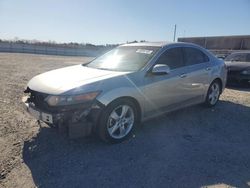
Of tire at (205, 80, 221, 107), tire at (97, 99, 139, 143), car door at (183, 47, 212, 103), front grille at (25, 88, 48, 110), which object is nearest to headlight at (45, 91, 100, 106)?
front grille at (25, 88, 48, 110)

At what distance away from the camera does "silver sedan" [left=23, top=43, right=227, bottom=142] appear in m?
3.93

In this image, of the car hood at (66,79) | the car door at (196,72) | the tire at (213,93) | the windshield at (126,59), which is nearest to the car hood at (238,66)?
the tire at (213,93)

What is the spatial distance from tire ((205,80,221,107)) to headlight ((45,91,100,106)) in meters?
3.64

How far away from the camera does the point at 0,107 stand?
6203 millimetres

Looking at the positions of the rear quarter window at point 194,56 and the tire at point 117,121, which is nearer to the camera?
the tire at point 117,121

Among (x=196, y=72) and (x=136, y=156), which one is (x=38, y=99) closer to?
(x=136, y=156)

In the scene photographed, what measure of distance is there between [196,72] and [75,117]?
10.2 ft

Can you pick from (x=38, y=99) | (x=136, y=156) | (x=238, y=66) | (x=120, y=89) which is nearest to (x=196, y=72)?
(x=120, y=89)

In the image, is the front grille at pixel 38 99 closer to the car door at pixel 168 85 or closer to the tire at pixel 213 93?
the car door at pixel 168 85

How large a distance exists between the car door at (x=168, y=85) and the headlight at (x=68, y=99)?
1.13 metres

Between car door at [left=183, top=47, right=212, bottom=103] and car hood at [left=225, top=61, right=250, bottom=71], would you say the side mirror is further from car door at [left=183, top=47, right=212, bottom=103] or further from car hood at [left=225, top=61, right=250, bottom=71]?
car hood at [left=225, top=61, right=250, bottom=71]

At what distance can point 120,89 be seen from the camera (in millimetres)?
4258

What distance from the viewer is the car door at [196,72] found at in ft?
18.9

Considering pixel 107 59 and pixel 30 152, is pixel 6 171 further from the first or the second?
pixel 107 59
